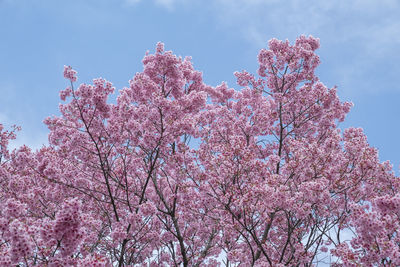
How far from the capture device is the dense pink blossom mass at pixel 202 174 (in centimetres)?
977

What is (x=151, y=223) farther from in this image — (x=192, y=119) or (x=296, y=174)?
(x=296, y=174)

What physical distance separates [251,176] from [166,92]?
15.4 feet

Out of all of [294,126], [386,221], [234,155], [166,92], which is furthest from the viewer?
[294,126]

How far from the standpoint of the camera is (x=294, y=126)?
1461cm

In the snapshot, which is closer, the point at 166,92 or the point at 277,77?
the point at 166,92

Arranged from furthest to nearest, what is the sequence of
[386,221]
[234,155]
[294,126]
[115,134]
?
1. [294,126]
2. [115,134]
3. [234,155]
4. [386,221]

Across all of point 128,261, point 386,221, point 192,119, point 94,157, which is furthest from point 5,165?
point 386,221

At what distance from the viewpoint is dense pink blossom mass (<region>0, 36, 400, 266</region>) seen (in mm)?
9773

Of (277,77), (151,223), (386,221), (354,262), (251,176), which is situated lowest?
(354,262)

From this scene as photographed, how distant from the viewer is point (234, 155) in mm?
10508

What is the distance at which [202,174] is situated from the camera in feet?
37.0

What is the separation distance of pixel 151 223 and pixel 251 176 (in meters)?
3.83

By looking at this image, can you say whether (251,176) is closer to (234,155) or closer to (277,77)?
(234,155)

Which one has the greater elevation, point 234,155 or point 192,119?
point 192,119
